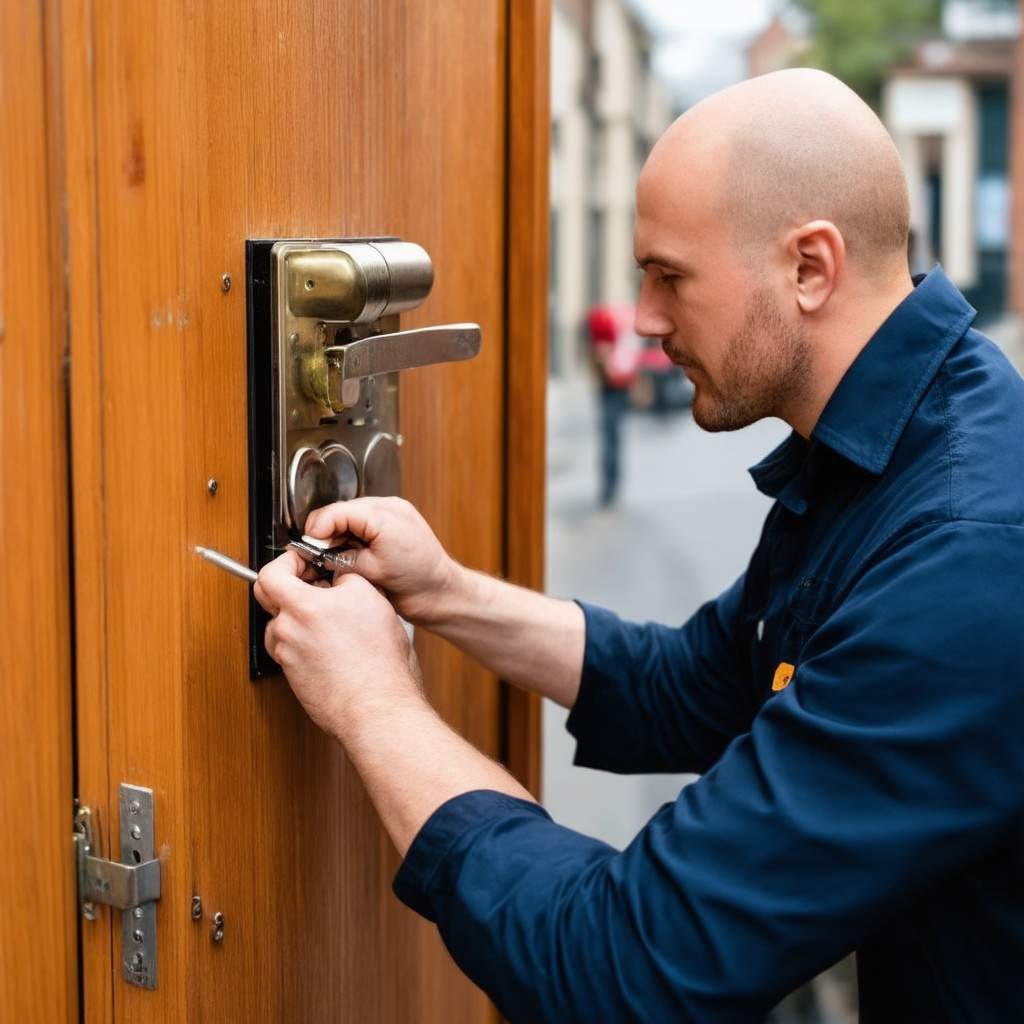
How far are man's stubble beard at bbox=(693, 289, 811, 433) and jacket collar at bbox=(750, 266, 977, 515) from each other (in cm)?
4

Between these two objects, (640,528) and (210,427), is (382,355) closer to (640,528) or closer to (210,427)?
(210,427)

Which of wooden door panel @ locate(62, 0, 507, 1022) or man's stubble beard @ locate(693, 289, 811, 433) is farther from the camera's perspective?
man's stubble beard @ locate(693, 289, 811, 433)

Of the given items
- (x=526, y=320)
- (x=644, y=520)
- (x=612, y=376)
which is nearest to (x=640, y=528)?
(x=644, y=520)

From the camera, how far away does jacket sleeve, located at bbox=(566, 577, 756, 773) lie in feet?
4.58

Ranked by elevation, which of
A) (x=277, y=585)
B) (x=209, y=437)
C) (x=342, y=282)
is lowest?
(x=277, y=585)

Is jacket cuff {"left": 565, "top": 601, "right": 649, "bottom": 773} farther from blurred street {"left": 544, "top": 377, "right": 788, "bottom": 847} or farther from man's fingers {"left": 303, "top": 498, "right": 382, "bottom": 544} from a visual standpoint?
blurred street {"left": 544, "top": 377, "right": 788, "bottom": 847}

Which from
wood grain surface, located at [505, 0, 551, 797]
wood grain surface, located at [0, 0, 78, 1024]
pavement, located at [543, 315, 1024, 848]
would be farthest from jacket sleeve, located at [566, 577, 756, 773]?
pavement, located at [543, 315, 1024, 848]

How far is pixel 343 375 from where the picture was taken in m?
1.01

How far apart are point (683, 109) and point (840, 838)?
7.29 metres

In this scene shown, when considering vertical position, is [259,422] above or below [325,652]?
above

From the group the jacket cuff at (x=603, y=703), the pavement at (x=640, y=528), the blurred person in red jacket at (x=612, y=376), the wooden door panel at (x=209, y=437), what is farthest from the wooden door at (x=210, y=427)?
the blurred person in red jacket at (x=612, y=376)

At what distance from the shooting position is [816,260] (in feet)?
3.66

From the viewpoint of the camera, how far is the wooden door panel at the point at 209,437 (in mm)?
897

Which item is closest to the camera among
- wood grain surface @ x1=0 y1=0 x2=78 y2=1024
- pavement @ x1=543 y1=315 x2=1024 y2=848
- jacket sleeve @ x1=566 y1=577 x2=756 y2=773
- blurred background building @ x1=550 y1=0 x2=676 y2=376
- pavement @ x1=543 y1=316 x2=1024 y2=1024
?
wood grain surface @ x1=0 y1=0 x2=78 y2=1024
